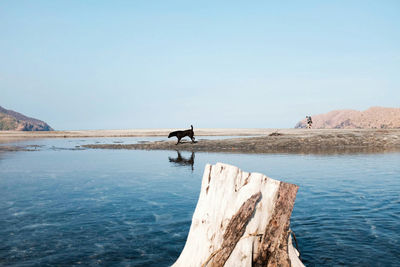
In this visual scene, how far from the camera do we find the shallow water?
7.99 m

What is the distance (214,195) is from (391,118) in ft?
517

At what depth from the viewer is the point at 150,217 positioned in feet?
36.2

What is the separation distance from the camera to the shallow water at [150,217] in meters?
7.99

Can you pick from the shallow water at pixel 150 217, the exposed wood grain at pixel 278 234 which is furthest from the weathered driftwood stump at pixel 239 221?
the shallow water at pixel 150 217

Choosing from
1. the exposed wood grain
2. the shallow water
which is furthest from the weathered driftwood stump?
the shallow water

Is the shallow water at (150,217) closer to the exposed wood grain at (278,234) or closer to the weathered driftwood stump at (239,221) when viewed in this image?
the exposed wood grain at (278,234)

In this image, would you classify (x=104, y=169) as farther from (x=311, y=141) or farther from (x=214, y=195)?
(x=311, y=141)

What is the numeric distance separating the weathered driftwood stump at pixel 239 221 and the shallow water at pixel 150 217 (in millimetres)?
2063

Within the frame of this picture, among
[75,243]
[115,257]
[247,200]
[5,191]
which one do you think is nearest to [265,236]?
[247,200]

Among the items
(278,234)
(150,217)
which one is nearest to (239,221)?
(278,234)

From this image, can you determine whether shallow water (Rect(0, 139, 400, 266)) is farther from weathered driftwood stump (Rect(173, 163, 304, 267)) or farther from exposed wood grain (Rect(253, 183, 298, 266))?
weathered driftwood stump (Rect(173, 163, 304, 267))

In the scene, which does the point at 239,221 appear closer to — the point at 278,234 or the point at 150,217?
the point at 278,234

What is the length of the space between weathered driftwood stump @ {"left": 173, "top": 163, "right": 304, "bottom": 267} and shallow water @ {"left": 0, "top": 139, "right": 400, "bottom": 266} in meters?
2.06

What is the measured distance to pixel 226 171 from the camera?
227 inches
